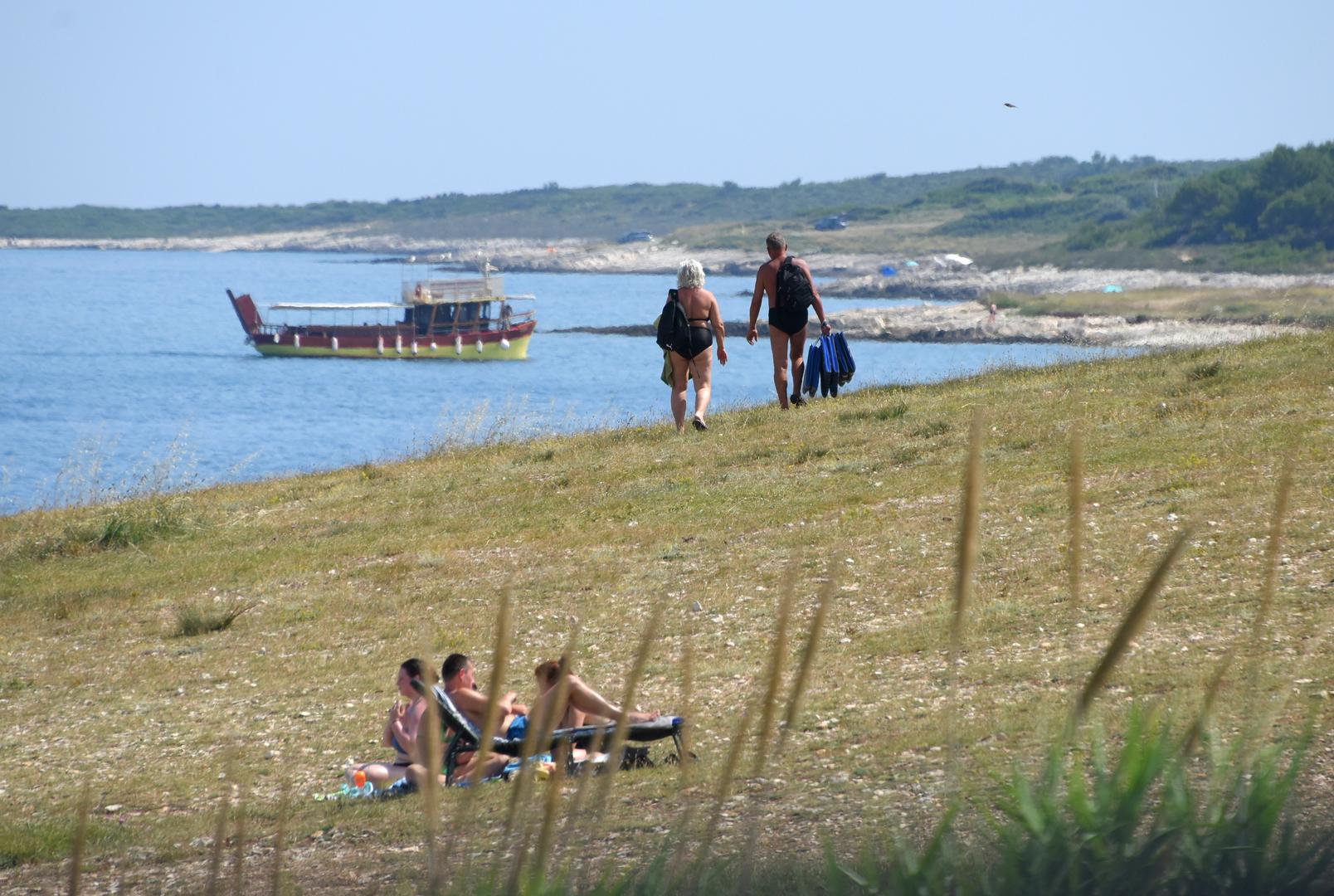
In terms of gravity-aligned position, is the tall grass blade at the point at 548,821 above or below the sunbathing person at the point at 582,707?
above

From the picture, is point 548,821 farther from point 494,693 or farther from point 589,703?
point 589,703

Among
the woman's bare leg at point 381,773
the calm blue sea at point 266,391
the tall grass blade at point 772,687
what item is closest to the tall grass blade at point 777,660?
the tall grass blade at point 772,687

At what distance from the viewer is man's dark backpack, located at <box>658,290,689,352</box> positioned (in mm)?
15625

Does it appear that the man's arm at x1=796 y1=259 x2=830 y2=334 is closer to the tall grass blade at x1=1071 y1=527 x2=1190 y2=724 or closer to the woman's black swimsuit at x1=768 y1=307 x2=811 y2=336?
the woman's black swimsuit at x1=768 y1=307 x2=811 y2=336

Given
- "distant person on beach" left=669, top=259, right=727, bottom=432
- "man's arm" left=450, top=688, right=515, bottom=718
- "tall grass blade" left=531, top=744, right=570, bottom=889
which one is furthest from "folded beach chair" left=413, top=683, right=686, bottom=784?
"distant person on beach" left=669, top=259, right=727, bottom=432

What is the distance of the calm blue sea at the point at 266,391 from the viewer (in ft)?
94.2

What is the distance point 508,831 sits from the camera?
2760 mm

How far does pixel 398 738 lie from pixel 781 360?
10177 millimetres

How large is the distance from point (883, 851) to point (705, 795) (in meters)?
2.11

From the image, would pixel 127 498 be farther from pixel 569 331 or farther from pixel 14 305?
pixel 14 305

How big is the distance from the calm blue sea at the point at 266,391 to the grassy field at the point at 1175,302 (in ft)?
31.8

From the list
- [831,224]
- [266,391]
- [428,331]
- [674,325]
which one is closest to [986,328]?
[428,331]

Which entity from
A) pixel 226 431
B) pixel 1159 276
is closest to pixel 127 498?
pixel 226 431

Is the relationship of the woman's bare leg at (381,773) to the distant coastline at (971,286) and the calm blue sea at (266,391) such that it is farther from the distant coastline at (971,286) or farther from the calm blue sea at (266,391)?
the distant coastline at (971,286)
